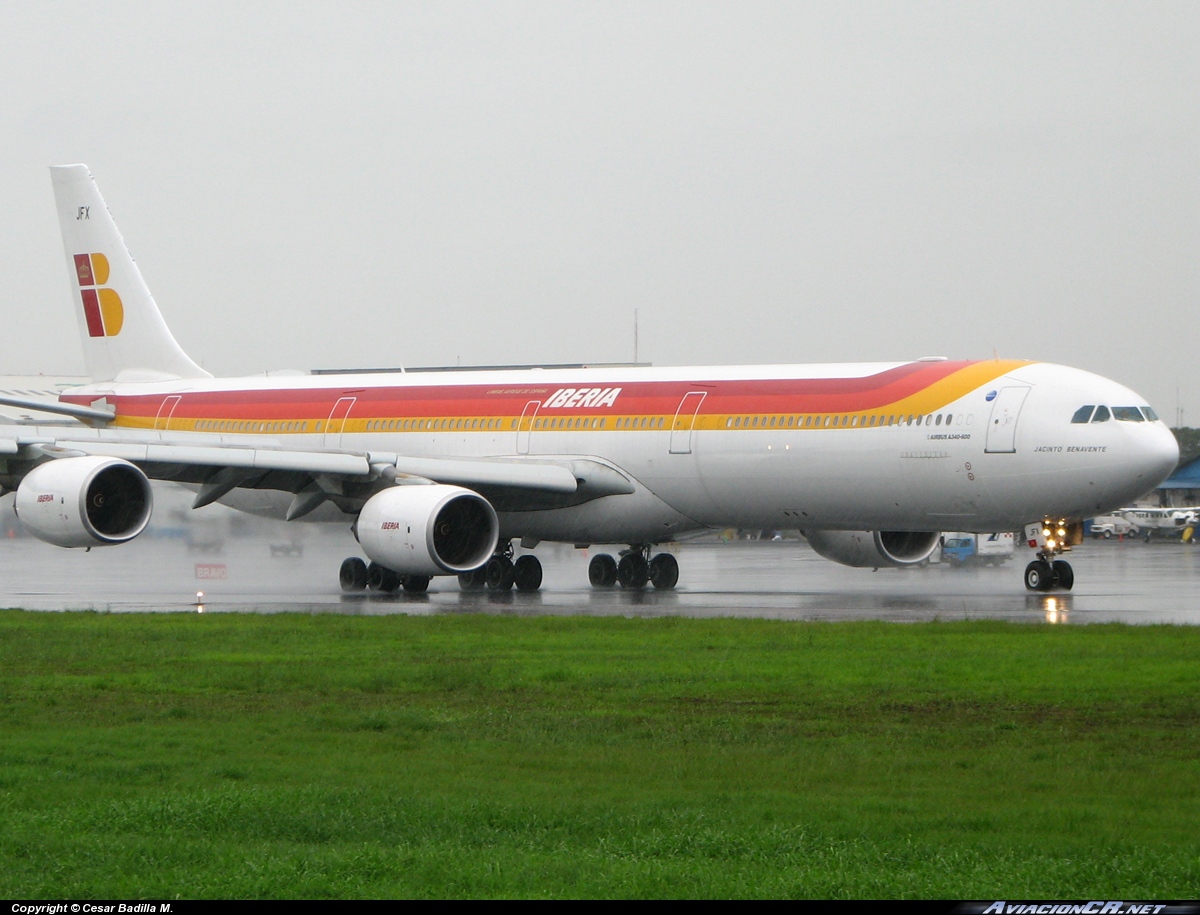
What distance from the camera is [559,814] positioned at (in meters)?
7.63

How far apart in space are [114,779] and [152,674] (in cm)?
482

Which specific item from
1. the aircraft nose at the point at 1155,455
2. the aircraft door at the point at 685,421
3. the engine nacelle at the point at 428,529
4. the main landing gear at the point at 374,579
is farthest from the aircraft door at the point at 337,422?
the aircraft nose at the point at 1155,455

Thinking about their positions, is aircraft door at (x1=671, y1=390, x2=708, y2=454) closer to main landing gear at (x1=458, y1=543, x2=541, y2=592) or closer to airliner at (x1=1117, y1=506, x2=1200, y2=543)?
main landing gear at (x1=458, y1=543, x2=541, y2=592)

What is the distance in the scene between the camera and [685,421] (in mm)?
25312

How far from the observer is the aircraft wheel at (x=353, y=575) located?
26.6 m

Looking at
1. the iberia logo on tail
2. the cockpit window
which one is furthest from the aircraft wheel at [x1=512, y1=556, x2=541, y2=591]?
the iberia logo on tail

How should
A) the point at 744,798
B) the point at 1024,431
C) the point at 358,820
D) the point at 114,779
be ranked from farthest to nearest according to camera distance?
the point at 1024,431 → the point at 114,779 → the point at 744,798 → the point at 358,820

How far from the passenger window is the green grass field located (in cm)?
706

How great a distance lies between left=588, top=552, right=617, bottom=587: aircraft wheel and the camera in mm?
27922

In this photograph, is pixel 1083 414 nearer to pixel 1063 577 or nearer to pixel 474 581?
pixel 1063 577

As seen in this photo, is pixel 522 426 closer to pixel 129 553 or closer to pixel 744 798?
pixel 129 553

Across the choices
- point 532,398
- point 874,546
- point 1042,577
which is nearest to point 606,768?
point 1042,577

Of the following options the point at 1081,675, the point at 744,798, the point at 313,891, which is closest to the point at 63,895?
the point at 313,891

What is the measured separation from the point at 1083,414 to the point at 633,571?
8.94 meters
